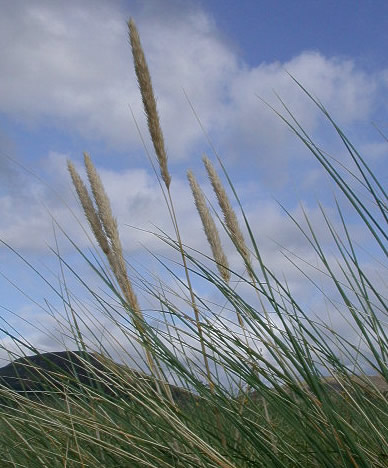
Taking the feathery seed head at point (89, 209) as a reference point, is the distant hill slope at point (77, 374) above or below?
below

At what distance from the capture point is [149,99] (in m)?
2.50

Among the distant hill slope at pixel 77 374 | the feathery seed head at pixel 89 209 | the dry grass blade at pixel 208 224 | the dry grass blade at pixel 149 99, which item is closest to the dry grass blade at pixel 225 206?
the dry grass blade at pixel 208 224

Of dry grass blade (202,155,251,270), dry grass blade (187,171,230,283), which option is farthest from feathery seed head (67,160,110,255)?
dry grass blade (202,155,251,270)

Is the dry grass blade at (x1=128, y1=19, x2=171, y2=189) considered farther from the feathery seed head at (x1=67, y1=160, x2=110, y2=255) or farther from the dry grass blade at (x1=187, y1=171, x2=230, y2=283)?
the feathery seed head at (x1=67, y1=160, x2=110, y2=255)

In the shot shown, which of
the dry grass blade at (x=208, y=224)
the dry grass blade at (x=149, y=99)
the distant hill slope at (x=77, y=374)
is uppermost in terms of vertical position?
the dry grass blade at (x=149, y=99)

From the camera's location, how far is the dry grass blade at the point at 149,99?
8.14 feet

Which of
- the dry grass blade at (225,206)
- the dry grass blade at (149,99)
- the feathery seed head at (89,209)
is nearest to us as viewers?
the dry grass blade at (149,99)

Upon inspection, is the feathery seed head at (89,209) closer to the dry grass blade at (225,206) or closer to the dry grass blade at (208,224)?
the dry grass blade at (208,224)

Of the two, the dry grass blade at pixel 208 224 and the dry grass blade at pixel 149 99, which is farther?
the dry grass blade at pixel 208 224

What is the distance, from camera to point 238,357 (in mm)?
1453

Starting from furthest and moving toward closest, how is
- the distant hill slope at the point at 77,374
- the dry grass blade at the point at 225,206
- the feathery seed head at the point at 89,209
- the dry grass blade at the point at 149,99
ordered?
the feathery seed head at the point at 89,209, the dry grass blade at the point at 225,206, the dry grass blade at the point at 149,99, the distant hill slope at the point at 77,374

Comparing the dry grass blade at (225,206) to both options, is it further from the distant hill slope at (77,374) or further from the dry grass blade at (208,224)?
the distant hill slope at (77,374)

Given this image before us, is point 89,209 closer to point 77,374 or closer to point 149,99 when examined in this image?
point 149,99

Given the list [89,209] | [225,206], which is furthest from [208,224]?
[89,209]
